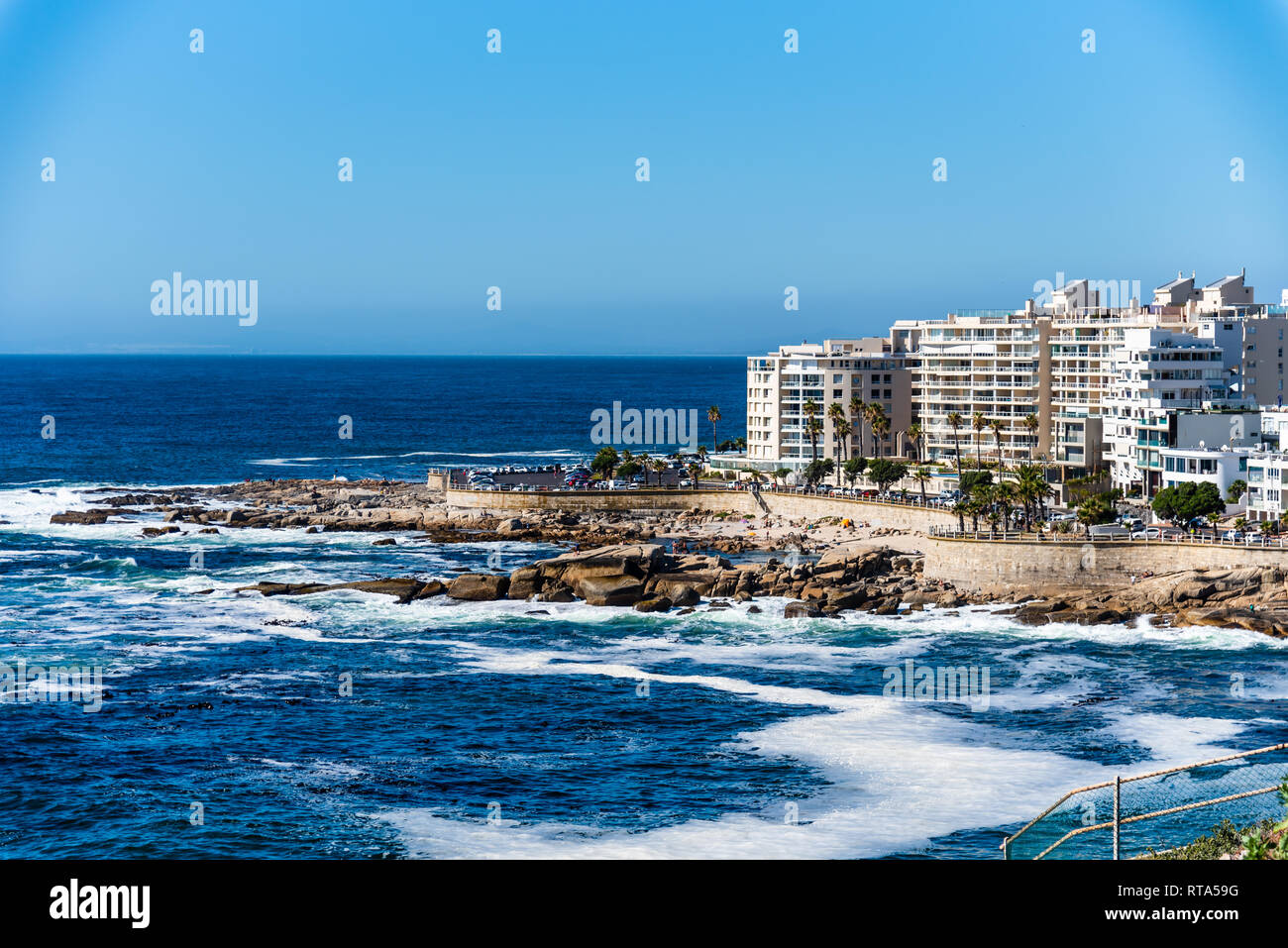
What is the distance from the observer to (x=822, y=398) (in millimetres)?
128125

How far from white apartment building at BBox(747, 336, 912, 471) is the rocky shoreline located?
2349 cm

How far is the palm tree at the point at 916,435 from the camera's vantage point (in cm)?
11274

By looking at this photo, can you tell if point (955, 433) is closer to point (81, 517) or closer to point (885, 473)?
point (885, 473)

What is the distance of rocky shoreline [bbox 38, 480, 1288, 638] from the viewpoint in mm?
70438

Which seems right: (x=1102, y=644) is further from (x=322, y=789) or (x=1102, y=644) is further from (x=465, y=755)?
(x=322, y=789)

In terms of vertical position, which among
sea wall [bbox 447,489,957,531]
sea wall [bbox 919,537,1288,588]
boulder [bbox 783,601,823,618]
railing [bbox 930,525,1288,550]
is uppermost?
sea wall [bbox 447,489,957,531]

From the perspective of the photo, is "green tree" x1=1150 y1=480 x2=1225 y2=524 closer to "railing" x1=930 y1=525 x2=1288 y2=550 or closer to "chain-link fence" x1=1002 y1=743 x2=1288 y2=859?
"railing" x1=930 y1=525 x2=1288 y2=550

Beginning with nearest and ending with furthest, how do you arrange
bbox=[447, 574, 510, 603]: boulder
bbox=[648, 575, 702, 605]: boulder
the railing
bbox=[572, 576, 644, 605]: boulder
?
the railing < bbox=[648, 575, 702, 605]: boulder < bbox=[572, 576, 644, 605]: boulder < bbox=[447, 574, 510, 603]: boulder

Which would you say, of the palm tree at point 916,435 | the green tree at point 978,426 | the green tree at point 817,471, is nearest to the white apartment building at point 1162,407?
the green tree at point 978,426

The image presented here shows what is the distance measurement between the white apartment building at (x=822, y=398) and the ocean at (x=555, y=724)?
53698 mm

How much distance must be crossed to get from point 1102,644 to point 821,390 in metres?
66.1

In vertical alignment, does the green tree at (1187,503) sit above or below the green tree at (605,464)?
below

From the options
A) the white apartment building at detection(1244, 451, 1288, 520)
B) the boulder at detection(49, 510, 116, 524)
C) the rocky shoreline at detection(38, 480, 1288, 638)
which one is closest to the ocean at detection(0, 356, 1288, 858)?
the rocky shoreline at detection(38, 480, 1288, 638)

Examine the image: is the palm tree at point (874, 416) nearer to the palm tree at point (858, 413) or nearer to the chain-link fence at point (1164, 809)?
the palm tree at point (858, 413)
